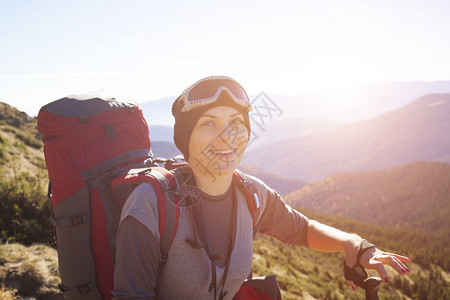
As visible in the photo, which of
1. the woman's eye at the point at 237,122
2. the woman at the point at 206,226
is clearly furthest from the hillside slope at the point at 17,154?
the woman's eye at the point at 237,122

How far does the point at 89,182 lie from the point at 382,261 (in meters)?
2.34

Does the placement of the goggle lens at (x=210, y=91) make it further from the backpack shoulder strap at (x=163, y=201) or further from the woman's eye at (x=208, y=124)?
the backpack shoulder strap at (x=163, y=201)

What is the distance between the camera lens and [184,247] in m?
1.82

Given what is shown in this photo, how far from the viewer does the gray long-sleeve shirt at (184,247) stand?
154 cm

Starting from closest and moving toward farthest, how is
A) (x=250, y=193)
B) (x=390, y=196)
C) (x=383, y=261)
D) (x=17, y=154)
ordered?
(x=383, y=261)
(x=250, y=193)
(x=17, y=154)
(x=390, y=196)

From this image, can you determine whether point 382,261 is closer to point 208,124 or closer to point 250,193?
point 250,193

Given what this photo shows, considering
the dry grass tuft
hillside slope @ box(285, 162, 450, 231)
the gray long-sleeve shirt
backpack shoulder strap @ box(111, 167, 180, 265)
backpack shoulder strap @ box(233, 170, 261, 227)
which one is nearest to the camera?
the gray long-sleeve shirt

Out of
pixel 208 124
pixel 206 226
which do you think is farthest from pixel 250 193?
pixel 208 124

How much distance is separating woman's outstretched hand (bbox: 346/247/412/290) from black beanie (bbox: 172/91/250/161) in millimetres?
1458

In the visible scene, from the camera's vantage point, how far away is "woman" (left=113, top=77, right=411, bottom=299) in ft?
5.16

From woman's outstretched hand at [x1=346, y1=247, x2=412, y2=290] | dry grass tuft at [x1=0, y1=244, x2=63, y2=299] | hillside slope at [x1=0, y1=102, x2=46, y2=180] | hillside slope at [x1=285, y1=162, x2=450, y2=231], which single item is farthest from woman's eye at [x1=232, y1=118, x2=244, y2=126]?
hillside slope at [x1=285, y1=162, x2=450, y2=231]

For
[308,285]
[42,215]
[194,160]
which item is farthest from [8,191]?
[308,285]

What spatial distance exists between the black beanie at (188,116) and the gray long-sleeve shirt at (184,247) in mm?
487

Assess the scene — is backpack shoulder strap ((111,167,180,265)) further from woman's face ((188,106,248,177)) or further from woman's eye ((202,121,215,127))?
woman's eye ((202,121,215,127))
